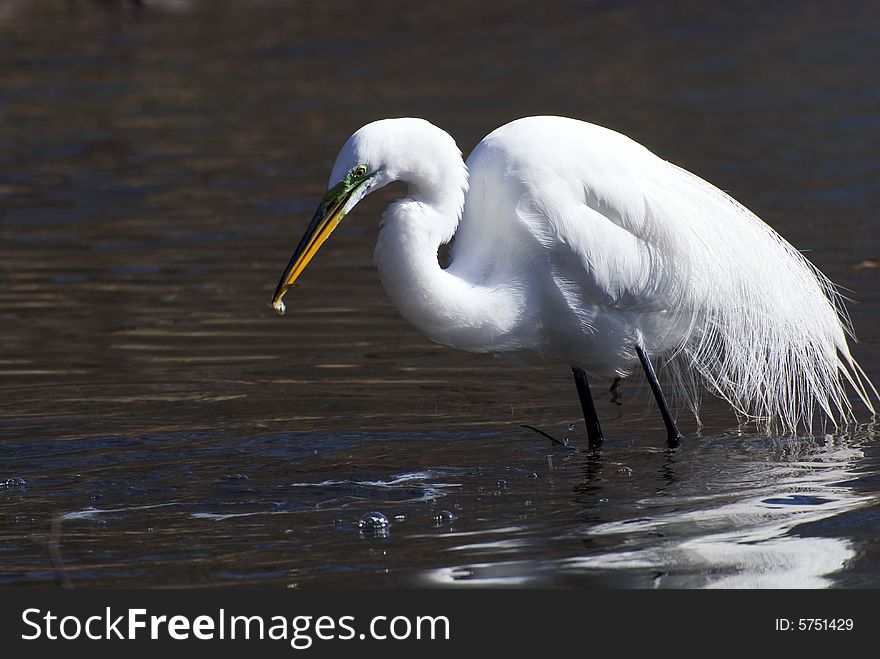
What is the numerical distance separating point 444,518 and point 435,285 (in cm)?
85

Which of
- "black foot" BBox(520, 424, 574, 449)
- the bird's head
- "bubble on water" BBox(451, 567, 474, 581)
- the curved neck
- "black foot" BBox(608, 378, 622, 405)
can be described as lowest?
"bubble on water" BBox(451, 567, 474, 581)

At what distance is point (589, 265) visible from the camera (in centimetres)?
566

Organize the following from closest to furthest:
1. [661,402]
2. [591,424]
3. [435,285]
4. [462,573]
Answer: [462,573]
[435,285]
[661,402]
[591,424]

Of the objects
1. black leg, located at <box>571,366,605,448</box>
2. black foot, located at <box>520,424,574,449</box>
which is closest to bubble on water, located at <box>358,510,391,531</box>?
black foot, located at <box>520,424,574,449</box>

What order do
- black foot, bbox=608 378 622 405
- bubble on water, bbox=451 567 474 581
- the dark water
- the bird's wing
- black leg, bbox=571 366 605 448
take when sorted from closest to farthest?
bubble on water, bbox=451 567 474 581
the dark water
the bird's wing
black leg, bbox=571 366 605 448
black foot, bbox=608 378 622 405

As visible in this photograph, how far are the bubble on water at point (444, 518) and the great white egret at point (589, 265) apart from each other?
727mm

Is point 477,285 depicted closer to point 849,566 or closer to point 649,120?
point 849,566

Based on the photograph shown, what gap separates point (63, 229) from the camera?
416 inches

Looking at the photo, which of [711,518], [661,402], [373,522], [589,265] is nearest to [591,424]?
[661,402]

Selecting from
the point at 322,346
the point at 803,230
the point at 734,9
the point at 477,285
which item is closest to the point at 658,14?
the point at 734,9

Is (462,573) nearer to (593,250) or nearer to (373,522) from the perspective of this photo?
(373,522)

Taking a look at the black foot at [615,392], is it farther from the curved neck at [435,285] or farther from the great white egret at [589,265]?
the curved neck at [435,285]

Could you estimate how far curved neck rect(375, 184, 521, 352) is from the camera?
205 inches

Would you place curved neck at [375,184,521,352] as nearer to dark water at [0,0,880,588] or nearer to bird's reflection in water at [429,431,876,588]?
dark water at [0,0,880,588]
